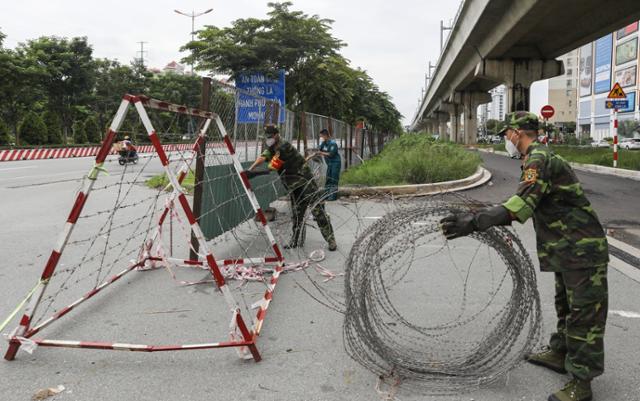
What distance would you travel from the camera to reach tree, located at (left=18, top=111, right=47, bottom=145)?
1384 inches

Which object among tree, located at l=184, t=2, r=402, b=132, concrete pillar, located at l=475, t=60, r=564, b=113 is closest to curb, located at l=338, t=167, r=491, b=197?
tree, located at l=184, t=2, r=402, b=132

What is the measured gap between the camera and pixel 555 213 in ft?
9.71

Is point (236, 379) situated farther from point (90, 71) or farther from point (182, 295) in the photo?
point (90, 71)

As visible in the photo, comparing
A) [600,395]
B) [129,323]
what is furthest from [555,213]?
[129,323]

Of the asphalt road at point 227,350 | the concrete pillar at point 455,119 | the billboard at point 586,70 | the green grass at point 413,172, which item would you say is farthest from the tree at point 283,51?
the billboard at point 586,70

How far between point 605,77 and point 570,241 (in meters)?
95.7

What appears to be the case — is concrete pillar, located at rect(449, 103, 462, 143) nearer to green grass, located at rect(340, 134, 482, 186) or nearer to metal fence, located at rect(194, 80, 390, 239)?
green grass, located at rect(340, 134, 482, 186)

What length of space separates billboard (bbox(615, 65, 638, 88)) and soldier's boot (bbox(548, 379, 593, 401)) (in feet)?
283

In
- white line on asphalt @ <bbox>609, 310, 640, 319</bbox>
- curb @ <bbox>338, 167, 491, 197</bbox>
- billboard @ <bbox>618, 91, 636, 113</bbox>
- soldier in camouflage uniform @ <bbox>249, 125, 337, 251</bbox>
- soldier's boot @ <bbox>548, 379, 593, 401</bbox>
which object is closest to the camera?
soldier's boot @ <bbox>548, 379, 593, 401</bbox>

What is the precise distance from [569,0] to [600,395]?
14663 millimetres

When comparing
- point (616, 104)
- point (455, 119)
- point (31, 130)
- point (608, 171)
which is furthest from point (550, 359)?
point (455, 119)

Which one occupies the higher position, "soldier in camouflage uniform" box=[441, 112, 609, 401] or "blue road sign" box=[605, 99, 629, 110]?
"blue road sign" box=[605, 99, 629, 110]

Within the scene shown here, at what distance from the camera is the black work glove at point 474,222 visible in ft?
8.95

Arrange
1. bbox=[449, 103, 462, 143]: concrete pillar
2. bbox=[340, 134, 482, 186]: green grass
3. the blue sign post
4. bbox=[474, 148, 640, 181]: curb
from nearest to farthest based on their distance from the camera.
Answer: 1. bbox=[340, 134, 482, 186]: green grass
2. bbox=[474, 148, 640, 181]: curb
3. the blue sign post
4. bbox=[449, 103, 462, 143]: concrete pillar
